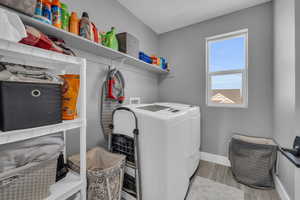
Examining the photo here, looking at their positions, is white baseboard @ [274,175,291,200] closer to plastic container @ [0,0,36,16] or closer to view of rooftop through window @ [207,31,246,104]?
view of rooftop through window @ [207,31,246,104]

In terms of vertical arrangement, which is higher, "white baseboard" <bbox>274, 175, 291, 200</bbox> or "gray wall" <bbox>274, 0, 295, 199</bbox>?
"gray wall" <bbox>274, 0, 295, 199</bbox>

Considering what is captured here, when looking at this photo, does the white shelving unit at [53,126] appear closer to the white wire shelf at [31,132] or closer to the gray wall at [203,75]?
the white wire shelf at [31,132]

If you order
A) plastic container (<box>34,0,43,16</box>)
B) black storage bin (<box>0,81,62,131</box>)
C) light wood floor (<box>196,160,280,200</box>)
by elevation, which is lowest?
light wood floor (<box>196,160,280,200</box>)

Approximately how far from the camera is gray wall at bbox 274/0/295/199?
1.29 meters

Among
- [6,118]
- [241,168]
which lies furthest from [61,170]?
[241,168]

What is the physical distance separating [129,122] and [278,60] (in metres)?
2.11

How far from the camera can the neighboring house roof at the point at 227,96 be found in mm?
2226

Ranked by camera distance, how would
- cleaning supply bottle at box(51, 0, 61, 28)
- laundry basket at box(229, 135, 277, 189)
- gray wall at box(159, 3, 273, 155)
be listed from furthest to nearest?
gray wall at box(159, 3, 273, 155), laundry basket at box(229, 135, 277, 189), cleaning supply bottle at box(51, 0, 61, 28)

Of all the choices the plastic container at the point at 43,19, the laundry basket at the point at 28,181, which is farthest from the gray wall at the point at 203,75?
the laundry basket at the point at 28,181

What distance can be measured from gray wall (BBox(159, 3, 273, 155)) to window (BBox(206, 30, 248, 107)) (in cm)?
9

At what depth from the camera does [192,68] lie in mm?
2555

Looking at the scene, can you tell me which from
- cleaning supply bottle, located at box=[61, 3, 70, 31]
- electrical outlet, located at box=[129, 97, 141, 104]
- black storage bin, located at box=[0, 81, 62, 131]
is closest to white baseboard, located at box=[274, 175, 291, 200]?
electrical outlet, located at box=[129, 97, 141, 104]

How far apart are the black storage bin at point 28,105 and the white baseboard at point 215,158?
8.20 feet

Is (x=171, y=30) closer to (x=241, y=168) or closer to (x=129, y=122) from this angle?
(x=129, y=122)
